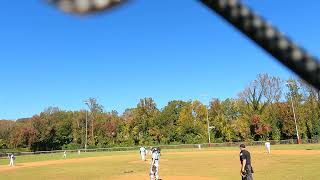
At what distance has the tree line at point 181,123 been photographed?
88.9 metres

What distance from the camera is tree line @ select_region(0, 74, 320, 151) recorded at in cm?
8887

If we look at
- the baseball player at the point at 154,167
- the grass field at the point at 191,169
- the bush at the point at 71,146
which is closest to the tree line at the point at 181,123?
the bush at the point at 71,146

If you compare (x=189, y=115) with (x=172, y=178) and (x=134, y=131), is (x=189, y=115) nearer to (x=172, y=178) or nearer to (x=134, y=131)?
(x=134, y=131)

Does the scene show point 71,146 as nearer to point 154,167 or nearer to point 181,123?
point 181,123

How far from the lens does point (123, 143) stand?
10050 centimetres

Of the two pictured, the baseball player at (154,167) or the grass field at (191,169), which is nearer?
the baseball player at (154,167)

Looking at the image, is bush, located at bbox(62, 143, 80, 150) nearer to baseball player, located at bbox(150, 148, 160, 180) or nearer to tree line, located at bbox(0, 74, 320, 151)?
tree line, located at bbox(0, 74, 320, 151)

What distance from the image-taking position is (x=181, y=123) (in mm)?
99688

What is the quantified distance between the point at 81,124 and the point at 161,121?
2038cm

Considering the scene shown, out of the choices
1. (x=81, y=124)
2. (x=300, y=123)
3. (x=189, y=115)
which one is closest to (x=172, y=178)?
(x=300, y=123)

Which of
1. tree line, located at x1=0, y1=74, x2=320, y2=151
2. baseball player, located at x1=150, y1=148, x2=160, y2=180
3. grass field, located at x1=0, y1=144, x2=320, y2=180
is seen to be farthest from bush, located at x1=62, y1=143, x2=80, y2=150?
baseball player, located at x1=150, y1=148, x2=160, y2=180

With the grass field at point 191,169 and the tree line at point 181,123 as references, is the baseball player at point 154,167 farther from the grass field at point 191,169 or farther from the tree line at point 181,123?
the tree line at point 181,123

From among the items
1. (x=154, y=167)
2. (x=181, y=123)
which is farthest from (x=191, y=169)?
(x=181, y=123)

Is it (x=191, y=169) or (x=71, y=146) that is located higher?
(x=71, y=146)
